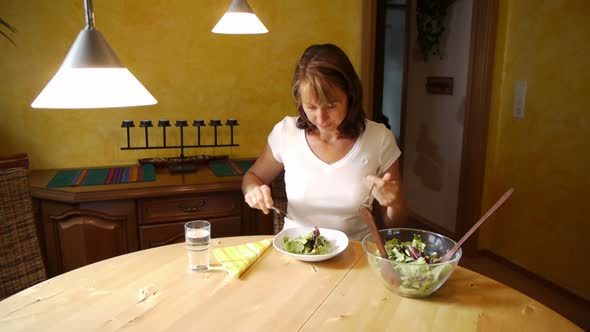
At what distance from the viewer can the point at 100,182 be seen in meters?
2.08

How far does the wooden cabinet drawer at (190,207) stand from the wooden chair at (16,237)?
0.61 metres

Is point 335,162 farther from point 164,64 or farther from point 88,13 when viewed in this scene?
point 164,64

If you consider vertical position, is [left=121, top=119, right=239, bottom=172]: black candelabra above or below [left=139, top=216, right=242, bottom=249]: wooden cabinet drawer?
above

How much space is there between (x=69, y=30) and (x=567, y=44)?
2562 millimetres

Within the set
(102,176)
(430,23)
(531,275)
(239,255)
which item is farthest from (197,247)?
(430,23)

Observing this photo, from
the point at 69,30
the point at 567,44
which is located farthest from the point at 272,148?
the point at 567,44

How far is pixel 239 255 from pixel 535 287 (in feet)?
7.03

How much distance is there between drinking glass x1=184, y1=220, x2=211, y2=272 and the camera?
47.2 inches

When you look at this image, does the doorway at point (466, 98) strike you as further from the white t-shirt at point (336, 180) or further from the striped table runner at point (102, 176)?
the striped table runner at point (102, 176)

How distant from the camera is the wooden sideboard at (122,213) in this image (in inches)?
77.9

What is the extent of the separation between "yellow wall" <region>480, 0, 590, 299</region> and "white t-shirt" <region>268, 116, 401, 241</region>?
1356 mm

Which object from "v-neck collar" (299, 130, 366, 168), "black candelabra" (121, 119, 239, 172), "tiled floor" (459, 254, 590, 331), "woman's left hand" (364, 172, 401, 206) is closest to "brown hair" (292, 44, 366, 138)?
"v-neck collar" (299, 130, 366, 168)

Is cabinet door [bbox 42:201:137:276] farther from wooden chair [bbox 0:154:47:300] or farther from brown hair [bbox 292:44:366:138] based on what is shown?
brown hair [bbox 292:44:366:138]

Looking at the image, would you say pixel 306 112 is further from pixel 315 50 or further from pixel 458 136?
pixel 458 136
